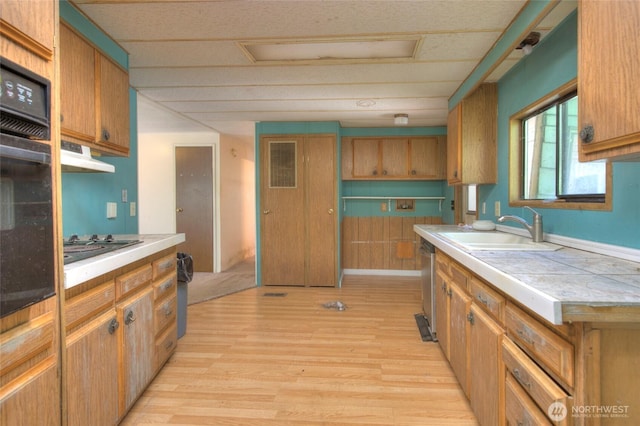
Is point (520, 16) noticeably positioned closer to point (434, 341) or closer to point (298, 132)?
point (434, 341)

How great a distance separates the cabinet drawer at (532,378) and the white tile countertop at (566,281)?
8.4 inches

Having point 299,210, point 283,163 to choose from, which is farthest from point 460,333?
point 283,163

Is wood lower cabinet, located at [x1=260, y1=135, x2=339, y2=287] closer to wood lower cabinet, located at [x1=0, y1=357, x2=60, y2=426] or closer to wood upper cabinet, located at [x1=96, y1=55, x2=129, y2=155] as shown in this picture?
wood upper cabinet, located at [x1=96, y1=55, x2=129, y2=155]

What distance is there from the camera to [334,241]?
4.36 meters

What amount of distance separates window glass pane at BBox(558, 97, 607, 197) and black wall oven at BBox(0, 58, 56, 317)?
2325mm

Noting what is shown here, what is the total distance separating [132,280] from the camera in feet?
5.65

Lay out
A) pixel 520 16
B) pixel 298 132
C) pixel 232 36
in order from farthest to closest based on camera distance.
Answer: pixel 298 132 → pixel 232 36 → pixel 520 16

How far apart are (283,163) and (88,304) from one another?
3205 millimetres

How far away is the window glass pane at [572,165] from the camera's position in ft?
5.80

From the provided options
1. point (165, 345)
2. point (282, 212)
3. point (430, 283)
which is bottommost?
point (165, 345)

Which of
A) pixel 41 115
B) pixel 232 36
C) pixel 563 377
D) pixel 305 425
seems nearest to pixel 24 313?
pixel 41 115

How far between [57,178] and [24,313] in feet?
1.30

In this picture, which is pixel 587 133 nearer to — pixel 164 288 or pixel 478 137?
pixel 478 137

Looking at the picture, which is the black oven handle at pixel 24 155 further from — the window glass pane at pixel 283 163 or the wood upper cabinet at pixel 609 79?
the window glass pane at pixel 283 163
